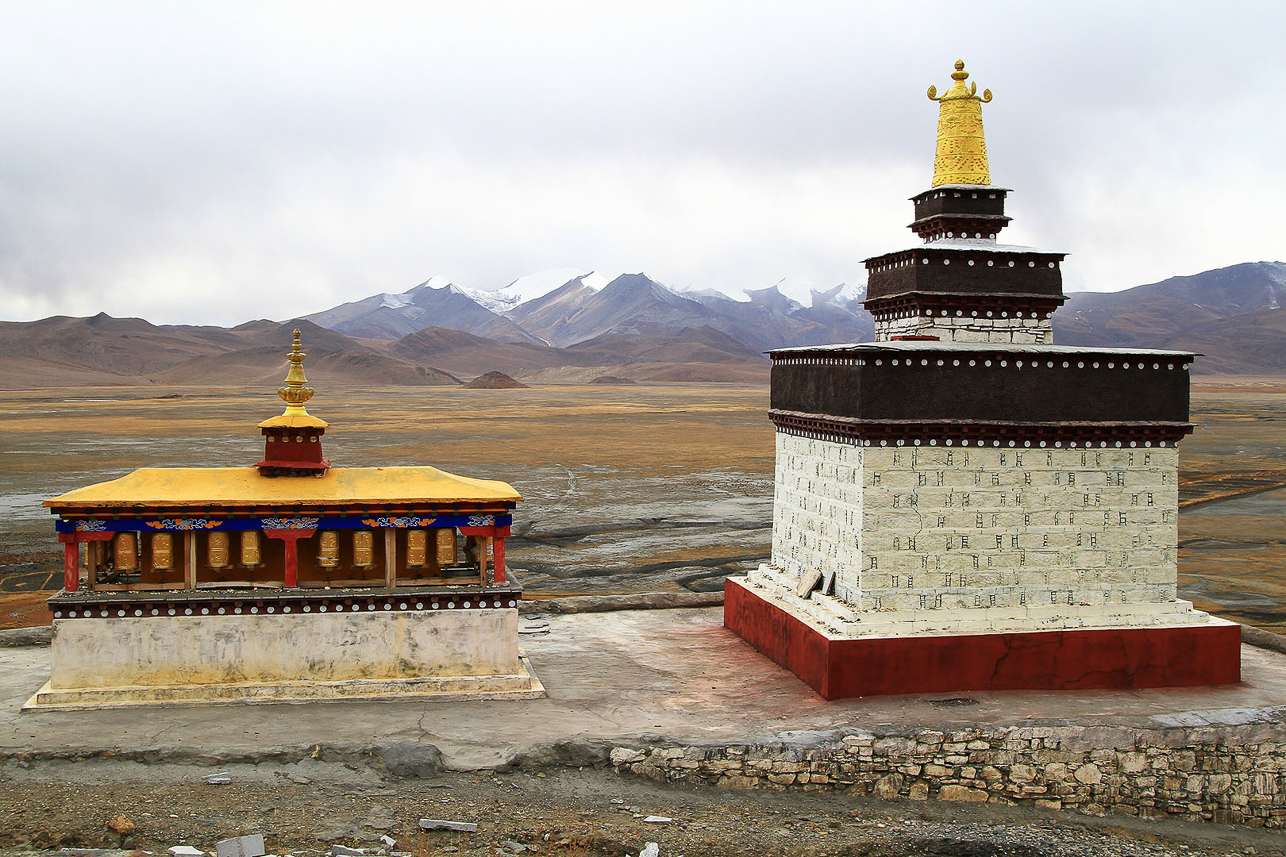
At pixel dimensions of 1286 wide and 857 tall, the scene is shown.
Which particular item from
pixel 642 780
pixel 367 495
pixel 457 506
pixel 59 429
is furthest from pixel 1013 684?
pixel 59 429

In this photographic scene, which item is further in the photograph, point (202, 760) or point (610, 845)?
point (202, 760)

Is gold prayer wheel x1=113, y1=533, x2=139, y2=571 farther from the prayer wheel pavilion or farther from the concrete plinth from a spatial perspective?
the concrete plinth

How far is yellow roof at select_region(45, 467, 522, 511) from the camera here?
42.2ft

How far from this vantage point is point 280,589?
43.7 ft

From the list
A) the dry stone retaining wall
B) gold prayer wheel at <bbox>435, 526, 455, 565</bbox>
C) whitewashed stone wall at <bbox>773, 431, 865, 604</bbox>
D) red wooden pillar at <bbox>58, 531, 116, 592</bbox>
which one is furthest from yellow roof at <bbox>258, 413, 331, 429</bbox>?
whitewashed stone wall at <bbox>773, 431, 865, 604</bbox>

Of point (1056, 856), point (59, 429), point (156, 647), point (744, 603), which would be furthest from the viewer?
point (59, 429)

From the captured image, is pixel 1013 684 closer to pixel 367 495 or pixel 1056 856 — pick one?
pixel 1056 856

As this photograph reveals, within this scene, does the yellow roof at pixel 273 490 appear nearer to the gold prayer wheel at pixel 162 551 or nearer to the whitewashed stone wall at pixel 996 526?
the gold prayer wheel at pixel 162 551

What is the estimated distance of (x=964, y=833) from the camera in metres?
11.1

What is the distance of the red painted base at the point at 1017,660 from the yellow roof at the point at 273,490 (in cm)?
426

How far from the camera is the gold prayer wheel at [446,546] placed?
13.9 meters

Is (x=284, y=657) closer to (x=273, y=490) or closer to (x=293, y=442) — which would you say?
(x=273, y=490)

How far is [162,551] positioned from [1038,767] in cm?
1009

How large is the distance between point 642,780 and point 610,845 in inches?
60.3
